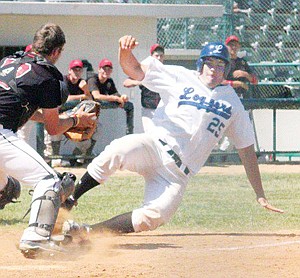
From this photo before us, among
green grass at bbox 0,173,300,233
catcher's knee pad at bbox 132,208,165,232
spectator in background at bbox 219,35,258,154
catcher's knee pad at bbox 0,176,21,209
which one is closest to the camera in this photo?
catcher's knee pad at bbox 132,208,165,232

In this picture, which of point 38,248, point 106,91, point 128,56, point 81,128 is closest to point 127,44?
point 128,56

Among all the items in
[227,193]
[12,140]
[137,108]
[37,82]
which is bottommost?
[137,108]

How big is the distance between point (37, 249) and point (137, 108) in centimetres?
1153

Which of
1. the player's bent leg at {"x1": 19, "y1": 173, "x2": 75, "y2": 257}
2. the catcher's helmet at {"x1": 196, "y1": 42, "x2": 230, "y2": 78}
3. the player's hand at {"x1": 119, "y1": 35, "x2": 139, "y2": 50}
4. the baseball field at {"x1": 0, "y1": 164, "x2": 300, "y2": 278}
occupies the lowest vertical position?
the baseball field at {"x1": 0, "y1": 164, "x2": 300, "y2": 278}

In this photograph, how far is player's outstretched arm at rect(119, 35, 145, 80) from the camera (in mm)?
7379

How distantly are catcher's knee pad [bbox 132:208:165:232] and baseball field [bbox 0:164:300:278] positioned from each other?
7.0 inches

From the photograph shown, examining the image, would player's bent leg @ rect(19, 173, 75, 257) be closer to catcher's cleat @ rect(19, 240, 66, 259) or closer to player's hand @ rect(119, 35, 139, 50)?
catcher's cleat @ rect(19, 240, 66, 259)

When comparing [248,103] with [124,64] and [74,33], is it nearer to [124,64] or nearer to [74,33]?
[74,33]

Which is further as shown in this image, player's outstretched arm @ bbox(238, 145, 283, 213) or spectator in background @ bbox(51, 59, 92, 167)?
spectator in background @ bbox(51, 59, 92, 167)

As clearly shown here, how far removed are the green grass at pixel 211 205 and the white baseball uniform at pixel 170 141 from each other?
1.50m

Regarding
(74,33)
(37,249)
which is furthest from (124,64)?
(74,33)

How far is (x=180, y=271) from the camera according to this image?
6.17 metres

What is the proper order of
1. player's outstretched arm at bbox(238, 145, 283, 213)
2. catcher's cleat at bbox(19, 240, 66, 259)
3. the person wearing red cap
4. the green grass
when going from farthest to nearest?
the person wearing red cap
the green grass
player's outstretched arm at bbox(238, 145, 283, 213)
catcher's cleat at bbox(19, 240, 66, 259)

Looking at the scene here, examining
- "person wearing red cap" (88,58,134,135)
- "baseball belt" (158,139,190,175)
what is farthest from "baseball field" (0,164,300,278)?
"person wearing red cap" (88,58,134,135)
